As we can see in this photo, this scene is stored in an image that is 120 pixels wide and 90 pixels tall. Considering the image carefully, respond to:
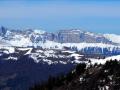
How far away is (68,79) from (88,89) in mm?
26428

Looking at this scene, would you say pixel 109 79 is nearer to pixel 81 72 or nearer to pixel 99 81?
pixel 99 81

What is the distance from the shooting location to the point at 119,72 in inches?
5458

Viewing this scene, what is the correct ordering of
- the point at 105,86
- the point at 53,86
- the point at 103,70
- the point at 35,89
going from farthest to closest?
the point at 35,89
the point at 53,86
the point at 103,70
the point at 105,86

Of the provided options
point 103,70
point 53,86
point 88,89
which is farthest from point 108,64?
point 53,86

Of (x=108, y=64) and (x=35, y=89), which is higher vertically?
(x=108, y=64)

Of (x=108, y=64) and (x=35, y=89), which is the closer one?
(x=108, y=64)

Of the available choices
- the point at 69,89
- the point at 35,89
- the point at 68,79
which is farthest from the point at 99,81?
the point at 35,89

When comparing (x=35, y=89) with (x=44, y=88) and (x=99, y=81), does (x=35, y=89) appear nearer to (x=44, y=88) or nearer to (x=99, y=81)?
(x=44, y=88)

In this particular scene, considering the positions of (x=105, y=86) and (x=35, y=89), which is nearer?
(x=105, y=86)

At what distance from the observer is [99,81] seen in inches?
5463

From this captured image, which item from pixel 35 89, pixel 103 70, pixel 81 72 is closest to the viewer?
pixel 103 70

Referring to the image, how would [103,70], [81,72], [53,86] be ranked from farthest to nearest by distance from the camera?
[53,86], [81,72], [103,70]

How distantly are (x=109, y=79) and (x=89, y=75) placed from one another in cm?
1336

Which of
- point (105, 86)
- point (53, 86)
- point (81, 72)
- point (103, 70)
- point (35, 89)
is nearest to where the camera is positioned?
point (105, 86)
